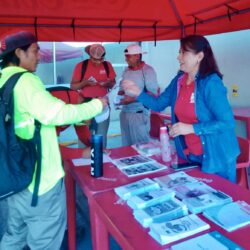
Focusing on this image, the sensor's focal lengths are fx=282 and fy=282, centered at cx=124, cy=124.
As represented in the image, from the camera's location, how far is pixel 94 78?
11.8ft

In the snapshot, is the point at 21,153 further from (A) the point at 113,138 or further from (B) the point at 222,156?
(A) the point at 113,138

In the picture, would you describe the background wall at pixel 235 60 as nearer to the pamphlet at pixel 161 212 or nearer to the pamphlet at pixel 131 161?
the pamphlet at pixel 131 161

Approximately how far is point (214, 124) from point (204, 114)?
13 cm

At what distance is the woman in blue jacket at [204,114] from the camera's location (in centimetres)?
169

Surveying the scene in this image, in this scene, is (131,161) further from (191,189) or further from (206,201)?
(206,201)

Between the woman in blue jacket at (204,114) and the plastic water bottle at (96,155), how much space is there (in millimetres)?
469

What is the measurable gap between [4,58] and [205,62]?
1.19 metres

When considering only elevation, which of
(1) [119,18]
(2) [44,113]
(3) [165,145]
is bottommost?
(3) [165,145]

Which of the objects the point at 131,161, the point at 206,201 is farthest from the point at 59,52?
the point at 206,201

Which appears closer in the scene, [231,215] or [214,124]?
[231,215]

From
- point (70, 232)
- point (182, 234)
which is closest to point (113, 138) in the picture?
point (70, 232)

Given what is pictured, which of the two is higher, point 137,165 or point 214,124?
point 214,124

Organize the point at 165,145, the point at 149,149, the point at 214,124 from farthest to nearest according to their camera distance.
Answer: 1. the point at 149,149
2. the point at 165,145
3. the point at 214,124

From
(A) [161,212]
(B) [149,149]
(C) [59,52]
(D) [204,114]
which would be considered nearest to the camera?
(A) [161,212]
